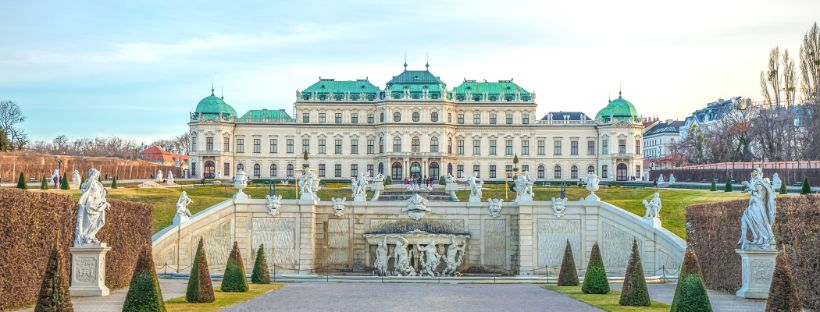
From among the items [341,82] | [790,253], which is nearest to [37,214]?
[790,253]

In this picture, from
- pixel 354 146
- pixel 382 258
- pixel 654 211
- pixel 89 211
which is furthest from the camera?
pixel 354 146

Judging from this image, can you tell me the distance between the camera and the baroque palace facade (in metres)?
89.2

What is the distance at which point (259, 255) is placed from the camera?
27.2 metres

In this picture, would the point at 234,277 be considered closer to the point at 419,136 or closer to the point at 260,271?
the point at 260,271

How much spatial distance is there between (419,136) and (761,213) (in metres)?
69.5

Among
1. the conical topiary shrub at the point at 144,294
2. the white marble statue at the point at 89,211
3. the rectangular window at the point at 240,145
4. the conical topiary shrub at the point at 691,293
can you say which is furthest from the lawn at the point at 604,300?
the rectangular window at the point at 240,145

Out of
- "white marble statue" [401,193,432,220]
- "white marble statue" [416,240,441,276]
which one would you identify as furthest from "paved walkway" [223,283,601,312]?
"white marble statue" [401,193,432,220]

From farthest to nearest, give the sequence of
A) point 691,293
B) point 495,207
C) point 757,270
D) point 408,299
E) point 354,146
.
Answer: point 354,146, point 495,207, point 408,299, point 757,270, point 691,293

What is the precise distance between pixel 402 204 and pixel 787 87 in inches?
1513

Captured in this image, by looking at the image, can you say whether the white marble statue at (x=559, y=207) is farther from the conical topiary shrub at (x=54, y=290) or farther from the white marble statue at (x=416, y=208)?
the conical topiary shrub at (x=54, y=290)

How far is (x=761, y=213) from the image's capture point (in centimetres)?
1994

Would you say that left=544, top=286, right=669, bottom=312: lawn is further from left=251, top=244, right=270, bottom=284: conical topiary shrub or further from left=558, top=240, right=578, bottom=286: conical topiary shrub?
left=251, top=244, right=270, bottom=284: conical topiary shrub

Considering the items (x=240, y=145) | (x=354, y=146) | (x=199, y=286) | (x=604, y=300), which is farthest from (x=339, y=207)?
(x=240, y=145)

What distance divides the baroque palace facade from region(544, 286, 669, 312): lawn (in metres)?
62.9
